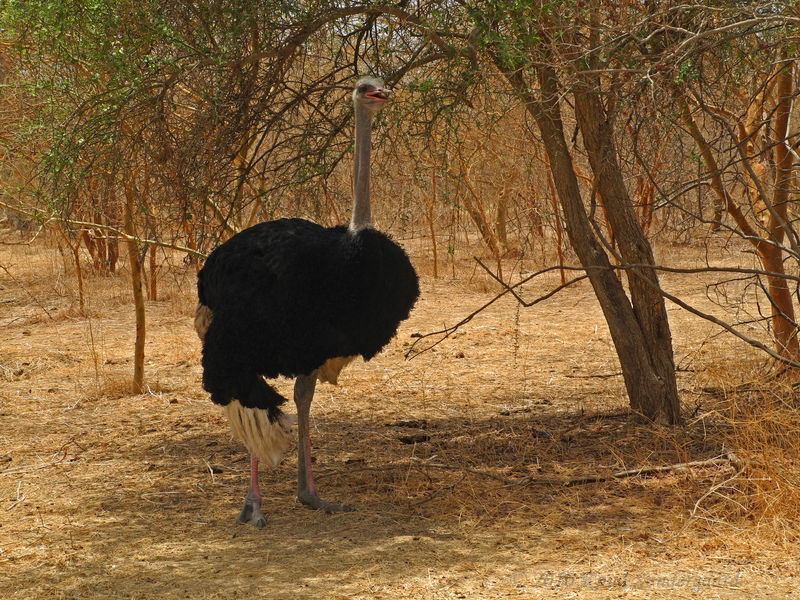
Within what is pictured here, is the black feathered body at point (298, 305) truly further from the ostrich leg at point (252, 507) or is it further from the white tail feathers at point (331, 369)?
the white tail feathers at point (331, 369)

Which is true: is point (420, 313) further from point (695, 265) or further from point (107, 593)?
point (107, 593)

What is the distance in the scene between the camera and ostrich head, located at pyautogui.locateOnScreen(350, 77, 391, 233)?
180 inches

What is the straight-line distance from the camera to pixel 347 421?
6.70 m

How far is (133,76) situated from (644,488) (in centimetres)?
362

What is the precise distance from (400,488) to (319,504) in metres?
0.48

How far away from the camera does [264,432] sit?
183 inches

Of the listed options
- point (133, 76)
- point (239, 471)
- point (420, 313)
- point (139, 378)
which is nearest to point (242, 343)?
point (239, 471)

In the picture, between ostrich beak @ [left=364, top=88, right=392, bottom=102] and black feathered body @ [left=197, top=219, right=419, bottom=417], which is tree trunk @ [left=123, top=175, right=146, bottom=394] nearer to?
black feathered body @ [left=197, top=219, right=419, bottom=417]

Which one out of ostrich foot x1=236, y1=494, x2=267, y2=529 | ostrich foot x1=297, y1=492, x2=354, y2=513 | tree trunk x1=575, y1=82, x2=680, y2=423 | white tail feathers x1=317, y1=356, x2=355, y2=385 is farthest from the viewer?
tree trunk x1=575, y1=82, x2=680, y2=423

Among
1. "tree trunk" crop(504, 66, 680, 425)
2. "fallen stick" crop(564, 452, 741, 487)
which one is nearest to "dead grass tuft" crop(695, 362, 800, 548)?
"fallen stick" crop(564, 452, 741, 487)

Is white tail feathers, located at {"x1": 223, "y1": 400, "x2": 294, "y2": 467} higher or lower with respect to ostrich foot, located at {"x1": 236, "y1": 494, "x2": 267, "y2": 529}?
higher

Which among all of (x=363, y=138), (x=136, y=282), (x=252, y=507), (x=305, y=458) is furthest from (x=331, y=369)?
(x=136, y=282)

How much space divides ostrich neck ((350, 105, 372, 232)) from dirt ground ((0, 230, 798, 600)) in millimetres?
1480

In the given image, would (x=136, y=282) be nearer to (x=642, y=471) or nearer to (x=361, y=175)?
(x=361, y=175)
